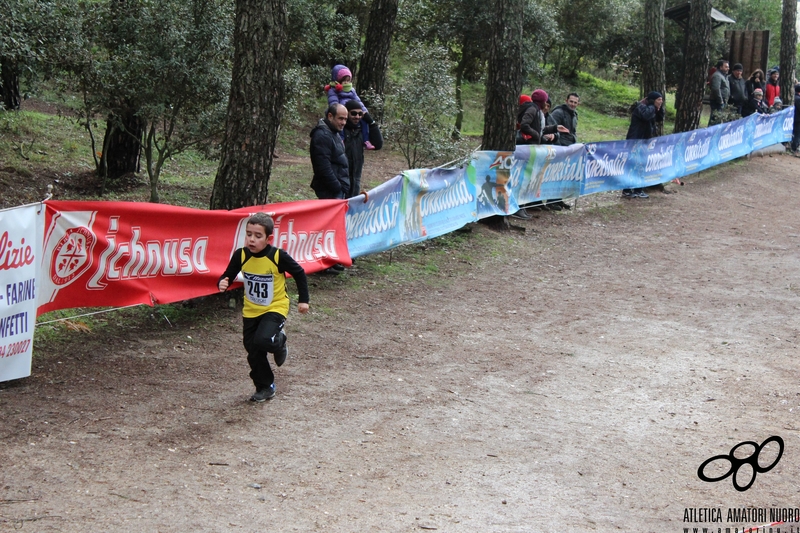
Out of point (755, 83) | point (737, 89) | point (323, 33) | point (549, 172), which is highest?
point (755, 83)

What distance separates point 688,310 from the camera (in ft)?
35.3

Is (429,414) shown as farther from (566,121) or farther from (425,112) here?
(566,121)

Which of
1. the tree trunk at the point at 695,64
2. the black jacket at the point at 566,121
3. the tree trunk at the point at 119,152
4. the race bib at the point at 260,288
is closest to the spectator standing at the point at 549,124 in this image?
the black jacket at the point at 566,121

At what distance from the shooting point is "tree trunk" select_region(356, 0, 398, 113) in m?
17.1

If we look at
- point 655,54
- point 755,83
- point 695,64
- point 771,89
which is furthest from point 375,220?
point 771,89

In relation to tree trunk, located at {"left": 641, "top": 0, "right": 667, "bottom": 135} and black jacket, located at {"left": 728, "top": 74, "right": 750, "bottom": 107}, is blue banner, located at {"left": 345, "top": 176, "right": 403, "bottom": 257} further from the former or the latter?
black jacket, located at {"left": 728, "top": 74, "right": 750, "bottom": 107}

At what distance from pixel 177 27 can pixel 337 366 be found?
229 inches

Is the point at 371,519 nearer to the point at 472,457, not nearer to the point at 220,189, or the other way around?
the point at 472,457

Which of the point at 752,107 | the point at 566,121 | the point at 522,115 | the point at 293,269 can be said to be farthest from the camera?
the point at 752,107

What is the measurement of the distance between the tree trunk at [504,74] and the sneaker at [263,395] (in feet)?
27.2

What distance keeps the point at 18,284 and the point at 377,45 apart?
38.3 ft

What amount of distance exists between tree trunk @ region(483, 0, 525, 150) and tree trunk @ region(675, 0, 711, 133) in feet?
24.1

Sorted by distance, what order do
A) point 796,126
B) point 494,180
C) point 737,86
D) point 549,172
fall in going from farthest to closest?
point 796,126
point 737,86
point 549,172
point 494,180

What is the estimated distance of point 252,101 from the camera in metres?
9.05
